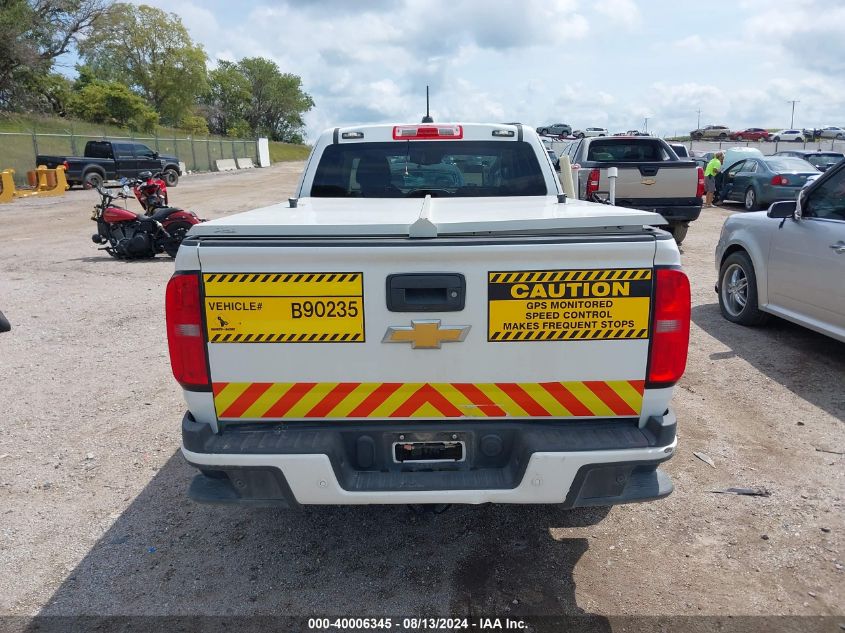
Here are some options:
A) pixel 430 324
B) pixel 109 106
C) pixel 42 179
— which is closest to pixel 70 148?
pixel 42 179

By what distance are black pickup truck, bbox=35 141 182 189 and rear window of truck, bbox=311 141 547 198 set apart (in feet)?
79.6

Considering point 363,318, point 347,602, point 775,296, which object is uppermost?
point 363,318

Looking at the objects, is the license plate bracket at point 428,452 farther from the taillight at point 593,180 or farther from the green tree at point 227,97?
the green tree at point 227,97

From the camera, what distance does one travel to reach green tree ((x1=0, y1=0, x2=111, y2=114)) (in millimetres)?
43688

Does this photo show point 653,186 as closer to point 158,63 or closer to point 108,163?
point 108,163

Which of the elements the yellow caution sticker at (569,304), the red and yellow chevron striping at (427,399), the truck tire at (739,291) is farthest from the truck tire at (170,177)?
the yellow caution sticker at (569,304)

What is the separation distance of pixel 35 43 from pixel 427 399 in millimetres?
55671

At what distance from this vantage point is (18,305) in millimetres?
8383

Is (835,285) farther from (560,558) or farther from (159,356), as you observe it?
(159,356)

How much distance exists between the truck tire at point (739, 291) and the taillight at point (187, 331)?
5930 mm

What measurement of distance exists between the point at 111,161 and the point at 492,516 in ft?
97.0

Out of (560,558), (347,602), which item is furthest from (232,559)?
(560,558)

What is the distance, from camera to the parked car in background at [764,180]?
53.6ft

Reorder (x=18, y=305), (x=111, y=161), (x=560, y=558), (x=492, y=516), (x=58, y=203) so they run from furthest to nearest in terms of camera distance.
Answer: (x=111, y=161)
(x=58, y=203)
(x=18, y=305)
(x=492, y=516)
(x=560, y=558)
